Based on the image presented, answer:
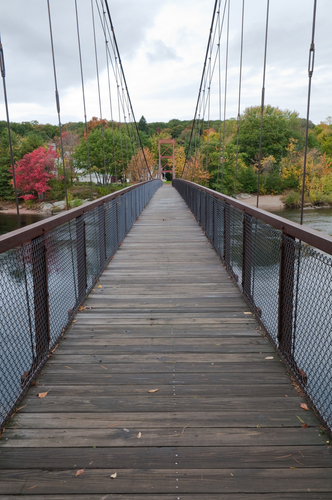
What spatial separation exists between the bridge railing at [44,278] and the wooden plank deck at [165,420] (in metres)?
0.12

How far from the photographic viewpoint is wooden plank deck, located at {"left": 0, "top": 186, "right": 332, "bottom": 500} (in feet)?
4.29

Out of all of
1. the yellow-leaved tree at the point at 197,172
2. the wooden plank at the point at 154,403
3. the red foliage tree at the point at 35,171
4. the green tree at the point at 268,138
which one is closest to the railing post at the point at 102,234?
the wooden plank at the point at 154,403

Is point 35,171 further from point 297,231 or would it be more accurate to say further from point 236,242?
point 297,231

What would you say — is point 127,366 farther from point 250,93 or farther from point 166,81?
point 166,81

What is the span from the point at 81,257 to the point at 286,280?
1752 millimetres

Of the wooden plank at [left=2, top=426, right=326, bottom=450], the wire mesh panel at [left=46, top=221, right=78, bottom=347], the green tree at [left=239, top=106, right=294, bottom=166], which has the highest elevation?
the green tree at [left=239, top=106, right=294, bottom=166]

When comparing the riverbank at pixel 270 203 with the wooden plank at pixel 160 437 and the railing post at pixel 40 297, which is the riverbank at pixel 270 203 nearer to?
the railing post at pixel 40 297

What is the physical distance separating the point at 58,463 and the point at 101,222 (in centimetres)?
297

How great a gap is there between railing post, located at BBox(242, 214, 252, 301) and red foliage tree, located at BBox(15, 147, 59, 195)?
2939cm

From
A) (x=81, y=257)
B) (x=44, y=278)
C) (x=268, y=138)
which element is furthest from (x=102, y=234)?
(x=268, y=138)

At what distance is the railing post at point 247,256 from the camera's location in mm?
3102

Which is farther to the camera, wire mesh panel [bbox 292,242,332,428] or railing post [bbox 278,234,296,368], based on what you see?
railing post [bbox 278,234,296,368]

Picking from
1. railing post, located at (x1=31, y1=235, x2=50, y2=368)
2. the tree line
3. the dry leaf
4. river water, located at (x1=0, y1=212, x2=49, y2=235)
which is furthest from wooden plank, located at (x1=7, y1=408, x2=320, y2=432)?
the tree line

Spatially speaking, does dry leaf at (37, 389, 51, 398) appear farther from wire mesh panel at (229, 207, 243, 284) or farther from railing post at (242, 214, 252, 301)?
wire mesh panel at (229, 207, 243, 284)
